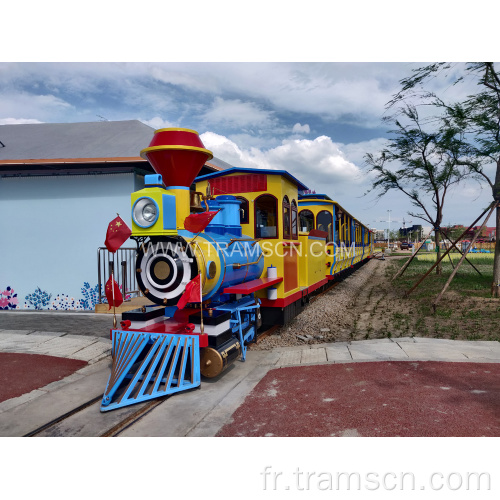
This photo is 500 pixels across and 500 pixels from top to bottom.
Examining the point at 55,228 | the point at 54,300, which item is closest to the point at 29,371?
the point at 54,300

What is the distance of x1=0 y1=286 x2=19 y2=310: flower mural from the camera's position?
10984 mm

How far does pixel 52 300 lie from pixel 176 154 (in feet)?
26.3

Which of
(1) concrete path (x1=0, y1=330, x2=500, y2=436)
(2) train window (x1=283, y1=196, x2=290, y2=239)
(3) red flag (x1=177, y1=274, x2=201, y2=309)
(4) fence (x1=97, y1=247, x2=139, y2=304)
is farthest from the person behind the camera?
(4) fence (x1=97, y1=247, x2=139, y2=304)

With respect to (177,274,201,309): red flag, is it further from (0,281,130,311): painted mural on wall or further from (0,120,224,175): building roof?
(0,281,130,311): painted mural on wall

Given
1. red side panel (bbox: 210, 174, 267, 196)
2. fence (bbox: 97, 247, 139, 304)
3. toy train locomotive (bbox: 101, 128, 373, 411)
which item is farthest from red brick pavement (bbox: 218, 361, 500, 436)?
fence (bbox: 97, 247, 139, 304)

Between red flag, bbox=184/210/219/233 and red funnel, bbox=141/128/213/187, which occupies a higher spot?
red funnel, bbox=141/128/213/187

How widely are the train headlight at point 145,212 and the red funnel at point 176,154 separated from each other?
0.48m

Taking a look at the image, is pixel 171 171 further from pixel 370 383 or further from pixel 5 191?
pixel 5 191

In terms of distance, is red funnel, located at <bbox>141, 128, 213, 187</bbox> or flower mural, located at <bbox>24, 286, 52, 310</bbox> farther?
flower mural, located at <bbox>24, 286, 52, 310</bbox>

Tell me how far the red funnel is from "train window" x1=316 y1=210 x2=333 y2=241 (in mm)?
8144

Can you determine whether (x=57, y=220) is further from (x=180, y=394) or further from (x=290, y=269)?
(x=180, y=394)

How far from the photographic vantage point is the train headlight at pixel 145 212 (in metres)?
4.72

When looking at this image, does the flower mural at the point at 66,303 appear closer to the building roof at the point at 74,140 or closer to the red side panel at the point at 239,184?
the building roof at the point at 74,140

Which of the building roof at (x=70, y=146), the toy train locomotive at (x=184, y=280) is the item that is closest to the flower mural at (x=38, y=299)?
the building roof at (x=70, y=146)
